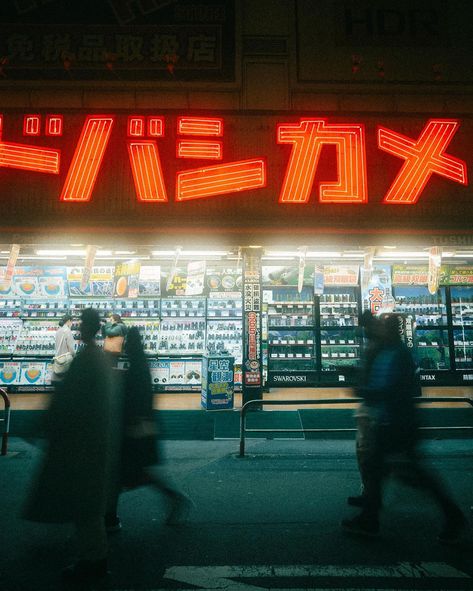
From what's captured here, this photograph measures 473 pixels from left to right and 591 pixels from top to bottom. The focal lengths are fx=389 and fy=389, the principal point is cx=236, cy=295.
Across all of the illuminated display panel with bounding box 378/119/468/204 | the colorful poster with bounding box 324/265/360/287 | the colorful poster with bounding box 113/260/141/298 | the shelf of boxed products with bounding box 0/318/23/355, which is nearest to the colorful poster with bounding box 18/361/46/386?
the shelf of boxed products with bounding box 0/318/23/355

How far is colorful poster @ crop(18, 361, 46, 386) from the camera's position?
39.5 feet

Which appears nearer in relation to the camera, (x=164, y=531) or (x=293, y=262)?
(x=164, y=531)

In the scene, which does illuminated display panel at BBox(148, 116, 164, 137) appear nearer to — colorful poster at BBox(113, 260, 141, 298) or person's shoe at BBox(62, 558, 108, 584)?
colorful poster at BBox(113, 260, 141, 298)

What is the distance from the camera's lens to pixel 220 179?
7367mm

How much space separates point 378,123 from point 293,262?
19.2 feet

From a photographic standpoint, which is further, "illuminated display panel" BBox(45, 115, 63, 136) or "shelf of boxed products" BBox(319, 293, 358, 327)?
"shelf of boxed products" BBox(319, 293, 358, 327)

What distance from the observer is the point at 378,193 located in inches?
296

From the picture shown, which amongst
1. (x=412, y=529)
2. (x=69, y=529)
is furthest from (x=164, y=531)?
(x=412, y=529)

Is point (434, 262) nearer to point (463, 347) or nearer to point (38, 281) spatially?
point (463, 347)

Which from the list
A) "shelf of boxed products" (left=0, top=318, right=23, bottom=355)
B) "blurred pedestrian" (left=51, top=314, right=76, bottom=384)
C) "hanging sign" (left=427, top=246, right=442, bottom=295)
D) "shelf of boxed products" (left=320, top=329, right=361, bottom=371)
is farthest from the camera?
"shelf of boxed products" (left=320, top=329, right=361, bottom=371)

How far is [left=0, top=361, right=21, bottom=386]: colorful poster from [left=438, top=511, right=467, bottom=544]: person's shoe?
12029 millimetres

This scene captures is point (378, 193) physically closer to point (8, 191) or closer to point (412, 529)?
point (412, 529)

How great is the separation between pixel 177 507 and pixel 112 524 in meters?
0.68

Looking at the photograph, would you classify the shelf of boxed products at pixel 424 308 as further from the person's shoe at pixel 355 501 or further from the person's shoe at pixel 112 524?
the person's shoe at pixel 112 524
